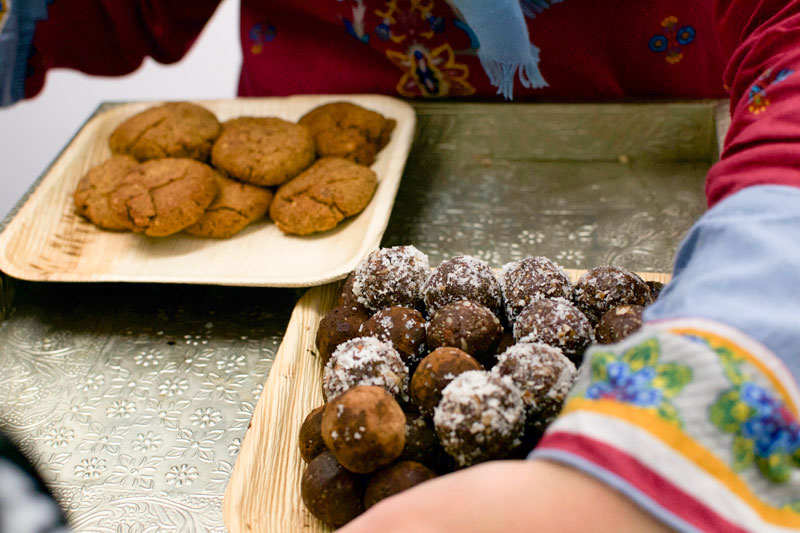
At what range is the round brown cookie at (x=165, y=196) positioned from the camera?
3.66 ft

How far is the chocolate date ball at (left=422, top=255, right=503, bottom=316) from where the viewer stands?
2.78 feet

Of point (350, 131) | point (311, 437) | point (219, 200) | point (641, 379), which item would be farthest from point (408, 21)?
point (641, 379)

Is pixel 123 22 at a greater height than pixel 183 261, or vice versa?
pixel 123 22

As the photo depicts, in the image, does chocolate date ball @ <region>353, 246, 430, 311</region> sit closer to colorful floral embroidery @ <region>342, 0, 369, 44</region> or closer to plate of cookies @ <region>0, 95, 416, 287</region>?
plate of cookies @ <region>0, 95, 416, 287</region>

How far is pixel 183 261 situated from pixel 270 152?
0.80ft

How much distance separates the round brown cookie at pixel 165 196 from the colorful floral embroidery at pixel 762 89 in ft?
2.68

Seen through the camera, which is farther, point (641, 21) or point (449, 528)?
point (641, 21)

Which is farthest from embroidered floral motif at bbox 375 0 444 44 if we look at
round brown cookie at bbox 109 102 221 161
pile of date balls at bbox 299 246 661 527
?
pile of date balls at bbox 299 246 661 527

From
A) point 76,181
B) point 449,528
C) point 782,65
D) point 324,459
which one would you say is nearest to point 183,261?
point 76,181

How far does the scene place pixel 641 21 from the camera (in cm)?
119

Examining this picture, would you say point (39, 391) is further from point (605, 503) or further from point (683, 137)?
point (683, 137)

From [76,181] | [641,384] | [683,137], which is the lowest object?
[683,137]

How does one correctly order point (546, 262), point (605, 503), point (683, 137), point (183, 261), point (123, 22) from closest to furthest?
point (605, 503) → point (546, 262) → point (183, 261) → point (683, 137) → point (123, 22)

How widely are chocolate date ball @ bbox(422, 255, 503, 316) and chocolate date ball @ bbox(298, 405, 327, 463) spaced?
0.65 ft
